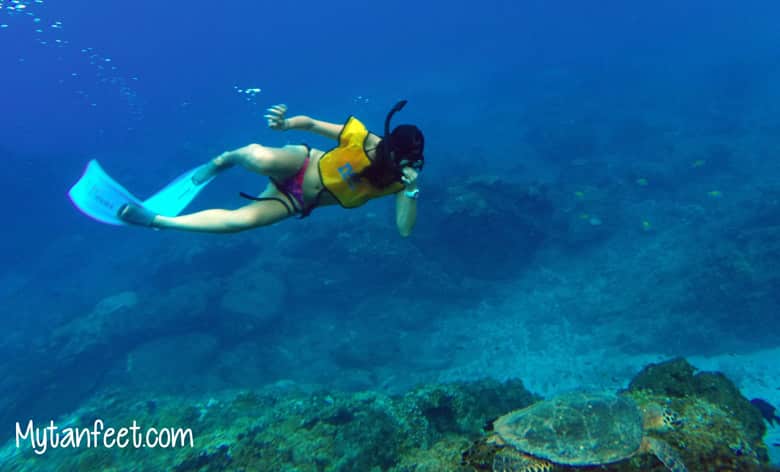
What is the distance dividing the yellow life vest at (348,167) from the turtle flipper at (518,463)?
2872 mm

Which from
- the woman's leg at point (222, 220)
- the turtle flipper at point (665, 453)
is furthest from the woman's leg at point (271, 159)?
the turtle flipper at point (665, 453)

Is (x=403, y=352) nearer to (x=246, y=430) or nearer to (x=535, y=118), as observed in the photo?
(x=246, y=430)

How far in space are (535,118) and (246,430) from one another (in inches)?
1510

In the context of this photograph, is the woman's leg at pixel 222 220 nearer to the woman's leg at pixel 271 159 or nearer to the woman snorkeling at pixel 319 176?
the woman snorkeling at pixel 319 176

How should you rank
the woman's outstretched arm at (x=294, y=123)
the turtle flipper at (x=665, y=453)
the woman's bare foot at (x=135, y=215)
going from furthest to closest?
the woman's outstretched arm at (x=294, y=123) < the woman's bare foot at (x=135, y=215) < the turtle flipper at (x=665, y=453)

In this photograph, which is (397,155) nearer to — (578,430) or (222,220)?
(222,220)

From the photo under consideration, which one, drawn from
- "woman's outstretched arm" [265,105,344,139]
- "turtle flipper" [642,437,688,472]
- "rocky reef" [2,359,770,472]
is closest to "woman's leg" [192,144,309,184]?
"woman's outstretched arm" [265,105,344,139]

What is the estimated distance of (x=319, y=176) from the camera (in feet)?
13.8

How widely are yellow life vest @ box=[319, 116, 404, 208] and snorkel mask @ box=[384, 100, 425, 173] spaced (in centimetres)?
36

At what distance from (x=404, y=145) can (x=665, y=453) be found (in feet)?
12.0

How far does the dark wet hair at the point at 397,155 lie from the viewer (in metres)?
3.59

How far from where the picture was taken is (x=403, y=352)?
1397 centimetres

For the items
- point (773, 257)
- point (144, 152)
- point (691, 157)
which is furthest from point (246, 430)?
point (144, 152)

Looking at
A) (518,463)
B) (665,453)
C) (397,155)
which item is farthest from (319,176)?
(665,453)
